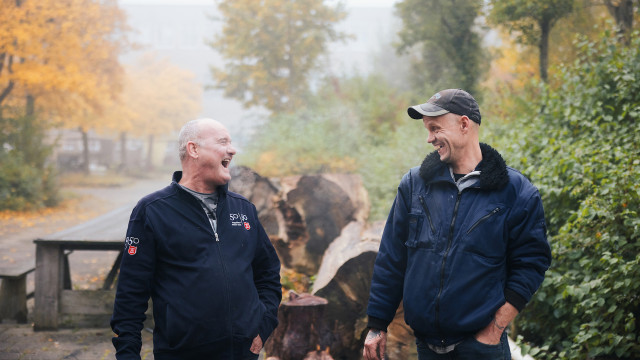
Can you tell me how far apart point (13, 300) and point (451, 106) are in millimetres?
5620

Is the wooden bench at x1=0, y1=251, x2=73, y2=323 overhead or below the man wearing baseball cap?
below

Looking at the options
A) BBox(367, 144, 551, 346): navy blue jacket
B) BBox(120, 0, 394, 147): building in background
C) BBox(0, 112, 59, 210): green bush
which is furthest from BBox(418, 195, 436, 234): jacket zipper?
BBox(120, 0, 394, 147): building in background

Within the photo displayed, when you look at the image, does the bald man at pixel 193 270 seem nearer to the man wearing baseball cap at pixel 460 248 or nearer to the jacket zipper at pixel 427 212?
the man wearing baseball cap at pixel 460 248

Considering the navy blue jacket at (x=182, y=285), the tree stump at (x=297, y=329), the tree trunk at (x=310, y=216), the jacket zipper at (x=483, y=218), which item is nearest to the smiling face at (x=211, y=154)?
the navy blue jacket at (x=182, y=285)

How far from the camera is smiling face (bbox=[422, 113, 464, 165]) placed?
2430 mm

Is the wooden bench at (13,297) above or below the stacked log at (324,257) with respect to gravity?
below

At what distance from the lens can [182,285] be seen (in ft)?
7.68

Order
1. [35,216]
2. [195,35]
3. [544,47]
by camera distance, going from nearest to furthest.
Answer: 1. [544,47]
2. [35,216]
3. [195,35]

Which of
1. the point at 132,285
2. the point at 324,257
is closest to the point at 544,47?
the point at 324,257

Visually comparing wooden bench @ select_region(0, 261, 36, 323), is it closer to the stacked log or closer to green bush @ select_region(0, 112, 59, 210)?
the stacked log

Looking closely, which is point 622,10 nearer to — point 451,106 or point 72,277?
point 451,106

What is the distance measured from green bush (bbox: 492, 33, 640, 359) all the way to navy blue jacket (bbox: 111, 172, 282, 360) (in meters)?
2.53

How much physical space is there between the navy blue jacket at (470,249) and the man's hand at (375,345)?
0.64 ft

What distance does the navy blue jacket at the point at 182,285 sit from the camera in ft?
7.64
